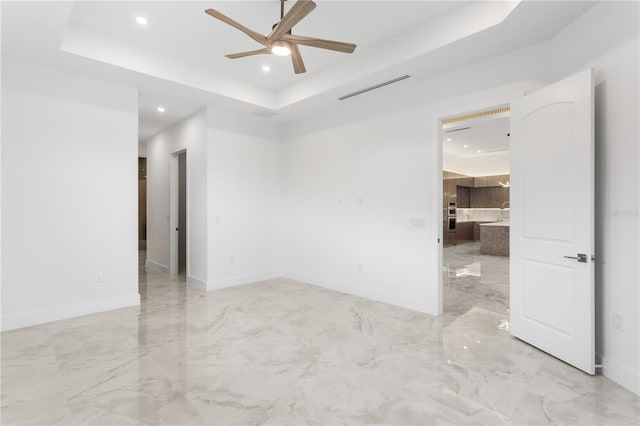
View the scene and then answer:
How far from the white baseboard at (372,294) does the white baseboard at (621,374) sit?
1660 mm

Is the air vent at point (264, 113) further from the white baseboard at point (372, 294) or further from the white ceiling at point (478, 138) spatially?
the white ceiling at point (478, 138)

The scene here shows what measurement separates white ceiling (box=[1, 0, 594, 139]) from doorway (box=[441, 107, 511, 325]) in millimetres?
1227

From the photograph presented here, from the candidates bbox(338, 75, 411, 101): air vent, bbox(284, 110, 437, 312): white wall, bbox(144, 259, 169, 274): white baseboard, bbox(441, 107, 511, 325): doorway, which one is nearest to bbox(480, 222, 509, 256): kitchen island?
bbox(441, 107, 511, 325): doorway

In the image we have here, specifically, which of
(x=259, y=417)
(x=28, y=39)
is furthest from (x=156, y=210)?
(x=259, y=417)

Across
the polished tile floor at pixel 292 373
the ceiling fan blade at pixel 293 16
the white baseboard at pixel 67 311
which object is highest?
the ceiling fan blade at pixel 293 16

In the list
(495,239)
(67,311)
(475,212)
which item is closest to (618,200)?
(67,311)

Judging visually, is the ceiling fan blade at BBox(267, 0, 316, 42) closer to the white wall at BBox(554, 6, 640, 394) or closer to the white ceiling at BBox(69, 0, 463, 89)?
the white ceiling at BBox(69, 0, 463, 89)

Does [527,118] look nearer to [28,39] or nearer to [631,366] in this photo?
[631,366]

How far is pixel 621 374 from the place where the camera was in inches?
95.5

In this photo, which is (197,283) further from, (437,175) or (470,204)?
(470,204)

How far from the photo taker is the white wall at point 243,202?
211 inches

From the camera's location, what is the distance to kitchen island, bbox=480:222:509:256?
8711 mm

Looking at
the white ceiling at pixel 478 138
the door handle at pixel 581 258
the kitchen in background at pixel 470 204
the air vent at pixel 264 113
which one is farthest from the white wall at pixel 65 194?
the kitchen in background at pixel 470 204

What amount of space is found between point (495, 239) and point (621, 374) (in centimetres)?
695
